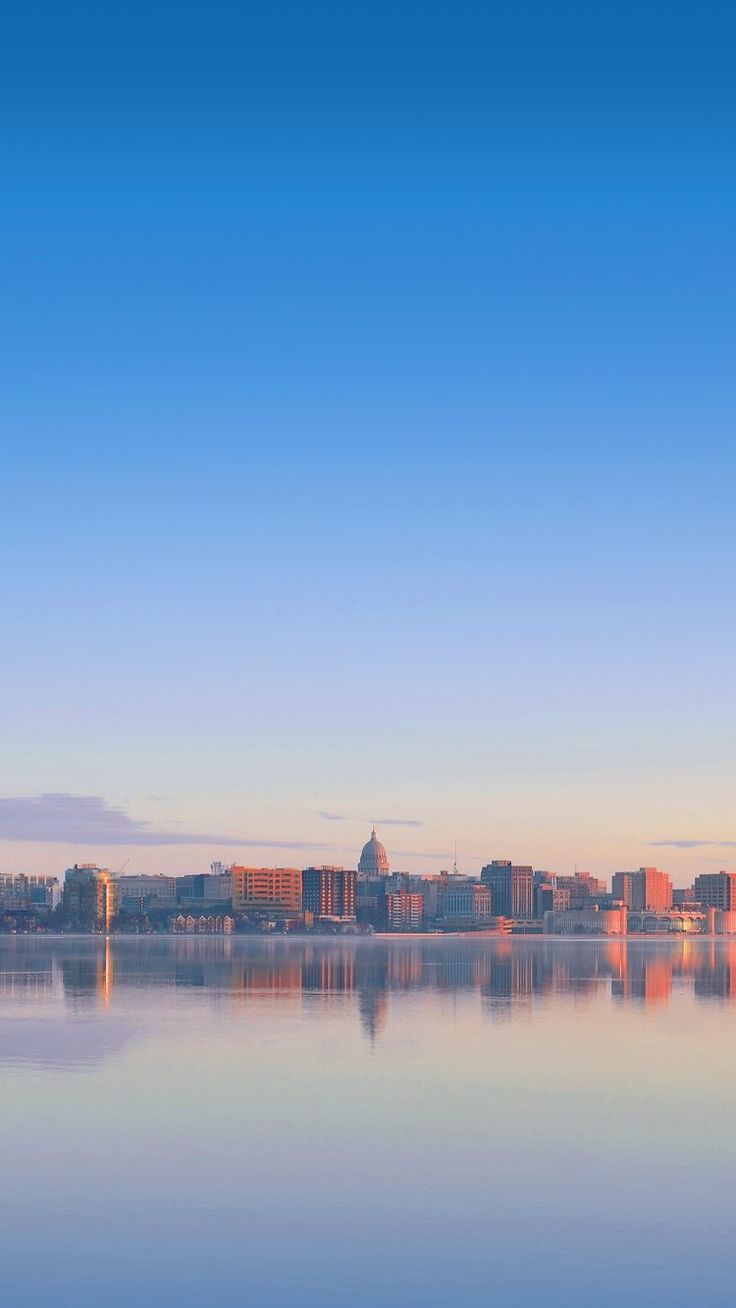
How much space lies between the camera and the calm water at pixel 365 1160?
23891mm

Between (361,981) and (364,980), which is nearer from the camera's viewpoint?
(361,981)

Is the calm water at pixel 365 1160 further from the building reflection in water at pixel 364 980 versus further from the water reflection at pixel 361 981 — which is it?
the building reflection in water at pixel 364 980

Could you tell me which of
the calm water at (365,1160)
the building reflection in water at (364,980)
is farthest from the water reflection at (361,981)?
the calm water at (365,1160)

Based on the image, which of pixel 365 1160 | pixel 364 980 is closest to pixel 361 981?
pixel 364 980

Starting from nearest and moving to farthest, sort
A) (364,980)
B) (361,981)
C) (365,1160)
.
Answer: (365,1160), (361,981), (364,980)

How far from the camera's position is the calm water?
23.9 m

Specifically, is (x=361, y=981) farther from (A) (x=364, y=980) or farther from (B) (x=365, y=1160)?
(B) (x=365, y=1160)

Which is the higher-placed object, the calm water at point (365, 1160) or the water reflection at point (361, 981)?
the calm water at point (365, 1160)

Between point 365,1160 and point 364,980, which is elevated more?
point 365,1160

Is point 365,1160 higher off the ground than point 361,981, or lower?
higher

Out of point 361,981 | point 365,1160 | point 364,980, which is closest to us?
point 365,1160

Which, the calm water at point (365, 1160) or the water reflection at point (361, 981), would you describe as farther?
the water reflection at point (361, 981)

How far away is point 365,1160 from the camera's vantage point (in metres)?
32.1

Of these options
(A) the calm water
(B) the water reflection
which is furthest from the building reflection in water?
(A) the calm water
